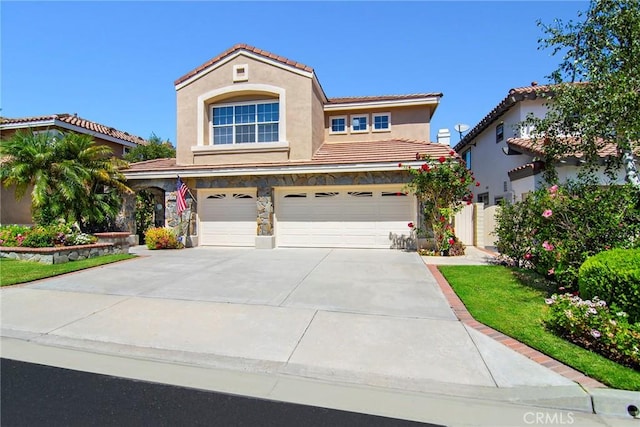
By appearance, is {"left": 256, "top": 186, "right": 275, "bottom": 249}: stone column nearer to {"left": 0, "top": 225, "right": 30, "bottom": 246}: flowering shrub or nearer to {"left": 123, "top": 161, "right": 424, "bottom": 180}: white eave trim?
{"left": 123, "top": 161, "right": 424, "bottom": 180}: white eave trim

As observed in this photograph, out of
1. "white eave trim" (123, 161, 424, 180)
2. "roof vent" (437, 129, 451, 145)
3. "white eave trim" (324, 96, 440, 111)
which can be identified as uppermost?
"white eave trim" (324, 96, 440, 111)

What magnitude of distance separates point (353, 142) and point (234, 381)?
48.2ft

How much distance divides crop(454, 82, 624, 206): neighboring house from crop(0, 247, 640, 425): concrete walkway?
22.0ft

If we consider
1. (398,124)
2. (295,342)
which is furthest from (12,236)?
(398,124)

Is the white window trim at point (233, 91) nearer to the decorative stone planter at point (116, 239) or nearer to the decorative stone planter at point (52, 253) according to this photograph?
the decorative stone planter at point (116, 239)

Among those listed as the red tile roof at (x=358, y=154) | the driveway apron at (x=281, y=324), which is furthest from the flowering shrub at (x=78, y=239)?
the red tile roof at (x=358, y=154)

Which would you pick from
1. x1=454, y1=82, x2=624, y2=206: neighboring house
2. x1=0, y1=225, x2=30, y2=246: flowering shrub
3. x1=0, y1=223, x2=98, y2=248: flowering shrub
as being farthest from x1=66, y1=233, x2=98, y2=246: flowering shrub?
x1=454, y1=82, x2=624, y2=206: neighboring house

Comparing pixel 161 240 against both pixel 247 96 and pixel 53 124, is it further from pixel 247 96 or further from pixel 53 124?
pixel 53 124

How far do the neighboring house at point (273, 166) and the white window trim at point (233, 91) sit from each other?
43mm

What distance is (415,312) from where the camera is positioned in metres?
5.81

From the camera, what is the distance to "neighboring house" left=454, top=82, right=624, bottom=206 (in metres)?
11.1

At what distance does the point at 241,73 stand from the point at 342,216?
7776 millimetres

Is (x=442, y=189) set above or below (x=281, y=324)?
above

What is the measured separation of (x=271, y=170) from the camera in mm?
13539
